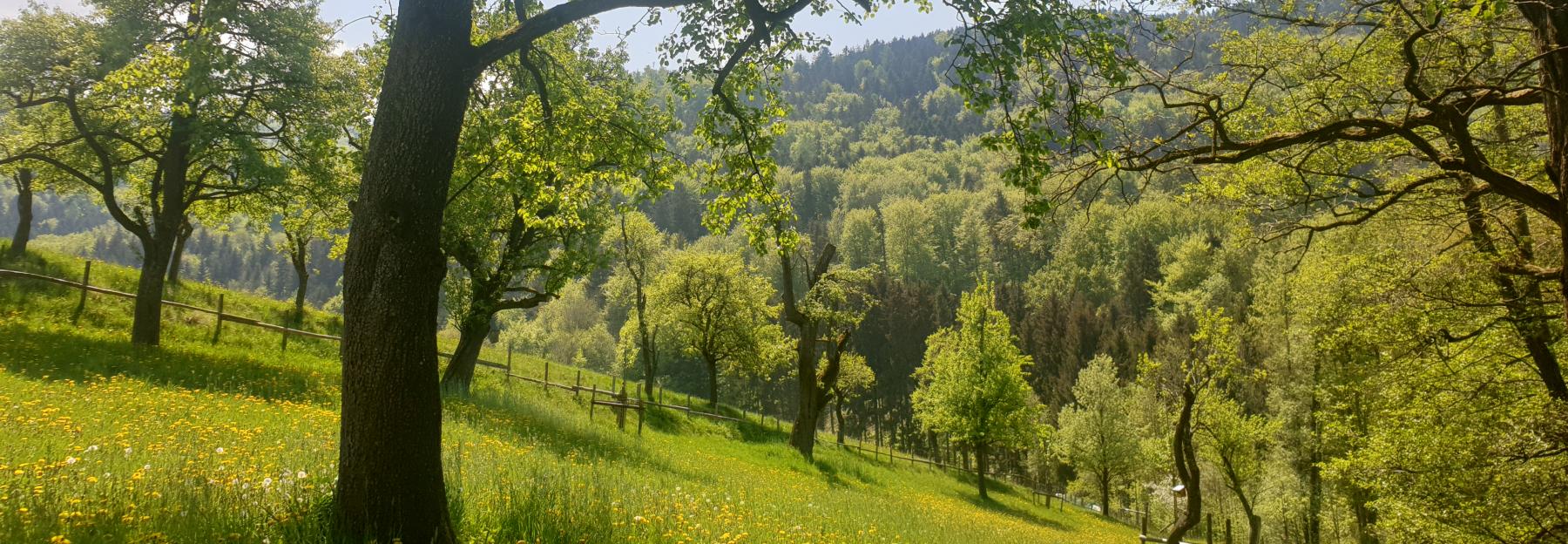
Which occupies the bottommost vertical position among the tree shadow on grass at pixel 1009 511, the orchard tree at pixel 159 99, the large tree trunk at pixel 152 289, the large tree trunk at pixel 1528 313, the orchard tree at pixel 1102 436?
the tree shadow on grass at pixel 1009 511

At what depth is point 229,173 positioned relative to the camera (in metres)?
17.5

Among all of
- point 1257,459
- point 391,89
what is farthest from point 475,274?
point 1257,459

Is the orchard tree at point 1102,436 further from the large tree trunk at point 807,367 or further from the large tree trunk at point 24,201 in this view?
the large tree trunk at point 24,201

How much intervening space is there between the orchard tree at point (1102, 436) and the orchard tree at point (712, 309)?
21.5 meters

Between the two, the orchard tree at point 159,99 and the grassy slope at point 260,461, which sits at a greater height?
the orchard tree at point 159,99

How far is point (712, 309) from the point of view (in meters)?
42.6

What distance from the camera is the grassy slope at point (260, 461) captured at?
4477 millimetres

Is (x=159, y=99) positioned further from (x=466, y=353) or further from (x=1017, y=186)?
(x=1017, y=186)

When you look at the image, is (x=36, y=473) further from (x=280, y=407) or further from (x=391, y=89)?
(x=280, y=407)

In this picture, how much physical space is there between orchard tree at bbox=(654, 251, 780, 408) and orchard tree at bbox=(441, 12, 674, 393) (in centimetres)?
2133

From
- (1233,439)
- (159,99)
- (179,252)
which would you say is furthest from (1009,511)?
(179,252)

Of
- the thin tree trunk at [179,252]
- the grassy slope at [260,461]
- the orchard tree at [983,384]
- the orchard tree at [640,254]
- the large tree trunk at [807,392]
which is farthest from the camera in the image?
the orchard tree at [640,254]

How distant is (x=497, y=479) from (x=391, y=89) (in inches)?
155

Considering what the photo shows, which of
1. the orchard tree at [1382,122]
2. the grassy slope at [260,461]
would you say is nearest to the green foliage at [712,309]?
the grassy slope at [260,461]
